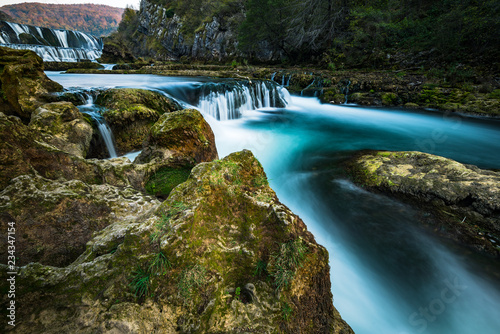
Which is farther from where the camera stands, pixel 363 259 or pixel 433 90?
pixel 433 90

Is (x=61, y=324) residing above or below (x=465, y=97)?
below

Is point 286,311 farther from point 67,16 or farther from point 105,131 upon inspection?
point 67,16

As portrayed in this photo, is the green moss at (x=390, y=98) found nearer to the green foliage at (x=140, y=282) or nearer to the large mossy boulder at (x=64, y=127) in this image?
the large mossy boulder at (x=64, y=127)

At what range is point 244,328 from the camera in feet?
5.11

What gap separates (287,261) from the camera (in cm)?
181

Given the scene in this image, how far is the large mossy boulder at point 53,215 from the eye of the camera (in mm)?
2182

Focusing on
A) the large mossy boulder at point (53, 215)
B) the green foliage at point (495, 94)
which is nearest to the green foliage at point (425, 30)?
the green foliage at point (495, 94)

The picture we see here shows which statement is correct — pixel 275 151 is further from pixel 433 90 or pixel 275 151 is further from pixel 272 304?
pixel 433 90

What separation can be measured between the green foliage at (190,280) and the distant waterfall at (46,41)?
37.1m

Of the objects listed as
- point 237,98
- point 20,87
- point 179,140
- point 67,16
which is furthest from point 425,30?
point 67,16

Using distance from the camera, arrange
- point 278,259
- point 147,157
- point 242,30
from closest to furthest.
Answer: point 278,259 < point 147,157 < point 242,30

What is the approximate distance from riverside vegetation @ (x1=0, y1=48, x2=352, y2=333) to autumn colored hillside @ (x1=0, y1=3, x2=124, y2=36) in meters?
134

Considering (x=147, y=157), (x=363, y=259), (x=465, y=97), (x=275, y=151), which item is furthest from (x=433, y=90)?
(x=147, y=157)

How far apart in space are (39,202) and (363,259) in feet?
16.5
